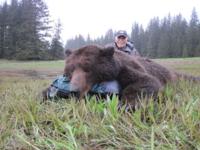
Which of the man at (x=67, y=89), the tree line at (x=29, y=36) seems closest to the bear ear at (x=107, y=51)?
the man at (x=67, y=89)

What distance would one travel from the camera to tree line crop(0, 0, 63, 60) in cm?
6162

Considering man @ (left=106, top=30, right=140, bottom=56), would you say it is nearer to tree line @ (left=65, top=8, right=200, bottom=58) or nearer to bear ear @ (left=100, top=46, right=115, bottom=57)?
bear ear @ (left=100, top=46, right=115, bottom=57)

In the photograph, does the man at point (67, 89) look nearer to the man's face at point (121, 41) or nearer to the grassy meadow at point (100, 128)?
the grassy meadow at point (100, 128)

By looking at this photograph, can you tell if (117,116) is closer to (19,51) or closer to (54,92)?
(54,92)

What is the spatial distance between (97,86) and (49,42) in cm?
6138

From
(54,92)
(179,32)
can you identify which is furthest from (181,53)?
(54,92)

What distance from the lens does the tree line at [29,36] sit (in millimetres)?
61625

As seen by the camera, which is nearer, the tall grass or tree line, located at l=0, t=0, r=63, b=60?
the tall grass

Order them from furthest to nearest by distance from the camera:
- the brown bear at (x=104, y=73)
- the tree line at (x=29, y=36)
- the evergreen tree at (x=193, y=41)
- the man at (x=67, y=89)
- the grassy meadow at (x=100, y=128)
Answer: the evergreen tree at (x=193, y=41) → the tree line at (x=29, y=36) → the man at (x=67, y=89) → the brown bear at (x=104, y=73) → the grassy meadow at (x=100, y=128)

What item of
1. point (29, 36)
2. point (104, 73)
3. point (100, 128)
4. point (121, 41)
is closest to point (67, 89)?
point (104, 73)

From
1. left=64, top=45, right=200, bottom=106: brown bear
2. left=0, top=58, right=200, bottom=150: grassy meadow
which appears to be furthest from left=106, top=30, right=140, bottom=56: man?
left=0, top=58, right=200, bottom=150: grassy meadow

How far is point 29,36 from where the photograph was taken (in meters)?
63.5

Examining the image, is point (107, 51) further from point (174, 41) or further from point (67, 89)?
point (174, 41)

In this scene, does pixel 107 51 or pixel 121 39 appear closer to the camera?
pixel 107 51
